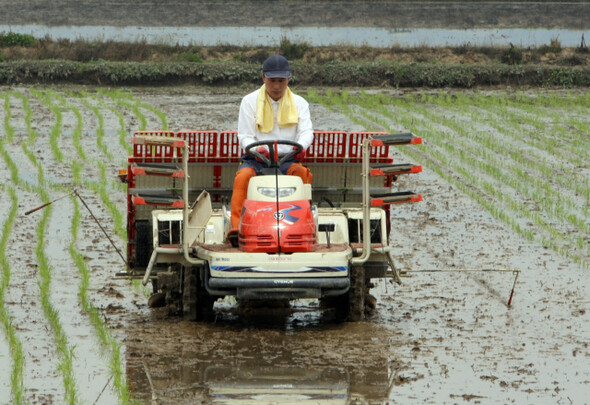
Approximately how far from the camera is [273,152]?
770 centimetres

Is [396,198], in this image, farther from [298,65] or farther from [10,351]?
[298,65]

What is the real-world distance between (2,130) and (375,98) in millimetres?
8677

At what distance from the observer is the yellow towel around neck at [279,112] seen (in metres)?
7.94

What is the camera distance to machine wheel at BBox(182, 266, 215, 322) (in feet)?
25.3

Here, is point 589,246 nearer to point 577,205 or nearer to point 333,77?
point 577,205

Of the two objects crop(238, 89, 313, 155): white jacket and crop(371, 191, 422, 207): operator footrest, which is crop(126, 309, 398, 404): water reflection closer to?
crop(371, 191, 422, 207): operator footrest

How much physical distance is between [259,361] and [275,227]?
881 millimetres

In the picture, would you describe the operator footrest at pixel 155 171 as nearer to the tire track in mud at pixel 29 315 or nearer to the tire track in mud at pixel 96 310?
the tire track in mud at pixel 96 310

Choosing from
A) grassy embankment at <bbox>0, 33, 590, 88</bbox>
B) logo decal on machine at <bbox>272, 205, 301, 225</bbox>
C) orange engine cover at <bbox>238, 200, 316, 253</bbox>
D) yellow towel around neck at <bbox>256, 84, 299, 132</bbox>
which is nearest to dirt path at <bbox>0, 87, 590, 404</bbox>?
orange engine cover at <bbox>238, 200, 316, 253</bbox>

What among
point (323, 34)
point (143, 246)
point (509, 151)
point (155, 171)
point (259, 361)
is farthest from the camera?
point (323, 34)

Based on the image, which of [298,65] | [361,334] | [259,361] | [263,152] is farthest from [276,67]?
[298,65]

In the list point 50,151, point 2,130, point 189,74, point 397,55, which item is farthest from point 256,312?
point 397,55

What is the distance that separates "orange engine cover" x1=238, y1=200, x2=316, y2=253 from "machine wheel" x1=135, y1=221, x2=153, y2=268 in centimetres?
111

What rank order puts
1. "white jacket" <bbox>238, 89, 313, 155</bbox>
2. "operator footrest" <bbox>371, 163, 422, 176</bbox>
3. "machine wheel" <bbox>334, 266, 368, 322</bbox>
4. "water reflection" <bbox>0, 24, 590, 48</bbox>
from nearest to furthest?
"operator footrest" <bbox>371, 163, 422, 176</bbox> < "machine wheel" <bbox>334, 266, 368, 322</bbox> < "white jacket" <bbox>238, 89, 313, 155</bbox> < "water reflection" <bbox>0, 24, 590, 48</bbox>
